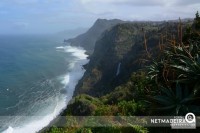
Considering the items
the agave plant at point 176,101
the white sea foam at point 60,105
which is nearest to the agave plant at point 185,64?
the agave plant at point 176,101

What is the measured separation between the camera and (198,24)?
66.7ft

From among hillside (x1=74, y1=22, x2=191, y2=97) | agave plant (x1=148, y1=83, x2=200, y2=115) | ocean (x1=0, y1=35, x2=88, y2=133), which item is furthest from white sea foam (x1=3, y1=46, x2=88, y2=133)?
agave plant (x1=148, y1=83, x2=200, y2=115)

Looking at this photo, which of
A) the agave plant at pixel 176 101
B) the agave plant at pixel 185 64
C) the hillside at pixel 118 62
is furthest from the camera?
the hillside at pixel 118 62

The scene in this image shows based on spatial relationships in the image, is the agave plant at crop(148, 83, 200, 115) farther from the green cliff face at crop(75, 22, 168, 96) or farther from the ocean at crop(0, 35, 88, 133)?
the green cliff face at crop(75, 22, 168, 96)

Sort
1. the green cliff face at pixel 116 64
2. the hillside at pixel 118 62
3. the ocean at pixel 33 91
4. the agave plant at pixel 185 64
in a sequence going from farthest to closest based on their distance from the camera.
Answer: the green cliff face at pixel 116 64 → the hillside at pixel 118 62 → the ocean at pixel 33 91 → the agave plant at pixel 185 64

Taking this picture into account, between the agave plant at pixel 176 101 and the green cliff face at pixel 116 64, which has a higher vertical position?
the agave plant at pixel 176 101

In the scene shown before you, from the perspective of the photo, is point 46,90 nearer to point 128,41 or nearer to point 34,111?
point 34,111

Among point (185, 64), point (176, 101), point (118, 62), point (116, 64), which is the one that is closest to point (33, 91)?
point (116, 64)

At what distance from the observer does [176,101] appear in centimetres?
1000

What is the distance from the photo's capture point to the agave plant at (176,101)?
9.60 metres

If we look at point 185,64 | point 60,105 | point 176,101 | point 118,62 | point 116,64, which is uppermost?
point 185,64

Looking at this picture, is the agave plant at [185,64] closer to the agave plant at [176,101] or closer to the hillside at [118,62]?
the agave plant at [176,101]

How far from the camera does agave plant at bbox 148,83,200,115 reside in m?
9.60

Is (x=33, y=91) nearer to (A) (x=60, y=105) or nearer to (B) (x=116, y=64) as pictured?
(A) (x=60, y=105)
